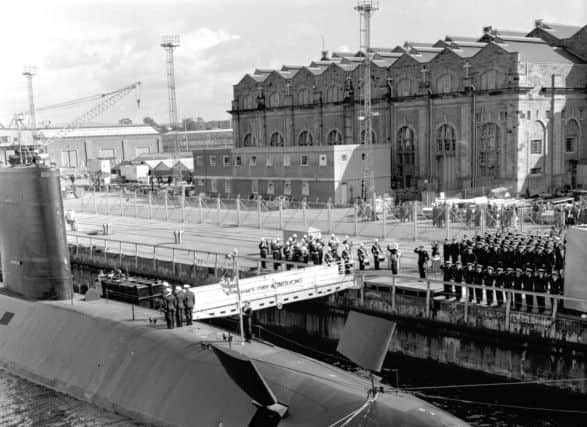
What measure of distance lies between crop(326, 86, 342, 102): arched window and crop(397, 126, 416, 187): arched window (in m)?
7.37

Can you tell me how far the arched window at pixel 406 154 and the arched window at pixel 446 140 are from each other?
101 inches

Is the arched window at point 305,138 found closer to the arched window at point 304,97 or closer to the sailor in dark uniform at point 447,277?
the arched window at point 304,97

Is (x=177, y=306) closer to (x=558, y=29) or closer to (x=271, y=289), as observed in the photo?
(x=271, y=289)

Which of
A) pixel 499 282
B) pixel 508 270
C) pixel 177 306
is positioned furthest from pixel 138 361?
pixel 508 270

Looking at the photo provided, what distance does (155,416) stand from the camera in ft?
53.9

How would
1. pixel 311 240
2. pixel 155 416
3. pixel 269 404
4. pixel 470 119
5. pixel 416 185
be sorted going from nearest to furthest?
pixel 269 404, pixel 155 416, pixel 311 240, pixel 470 119, pixel 416 185

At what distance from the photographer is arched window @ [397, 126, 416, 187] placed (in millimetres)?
59688

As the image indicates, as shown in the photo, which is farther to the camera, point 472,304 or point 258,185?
point 258,185

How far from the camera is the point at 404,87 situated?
59281 millimetres

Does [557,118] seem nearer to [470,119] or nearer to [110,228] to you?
[470,119]

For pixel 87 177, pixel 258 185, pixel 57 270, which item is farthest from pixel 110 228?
pixel 87 177

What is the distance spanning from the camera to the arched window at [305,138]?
68562 mm

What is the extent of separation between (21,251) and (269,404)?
39.2ft

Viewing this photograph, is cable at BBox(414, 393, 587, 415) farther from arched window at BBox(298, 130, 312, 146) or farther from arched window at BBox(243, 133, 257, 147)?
arched window at BBox(243, 133, 257, 147)
